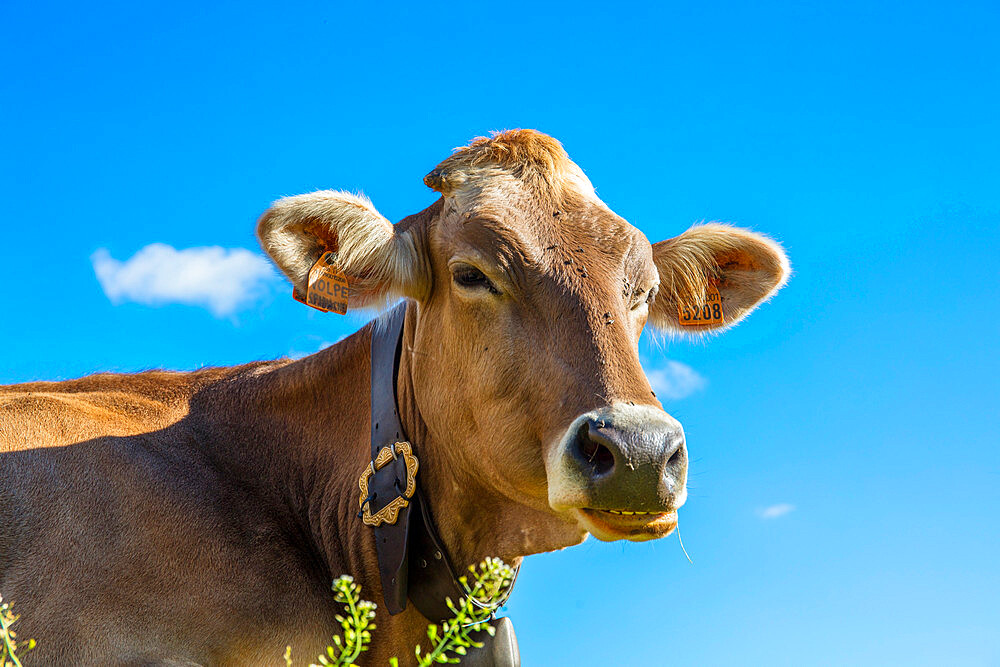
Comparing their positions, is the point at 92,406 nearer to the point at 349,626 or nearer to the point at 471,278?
the point at 471,278

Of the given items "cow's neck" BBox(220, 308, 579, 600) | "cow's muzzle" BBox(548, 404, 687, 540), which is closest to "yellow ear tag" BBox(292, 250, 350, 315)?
"cow's neck" BBox(220, 308, 579, 600)

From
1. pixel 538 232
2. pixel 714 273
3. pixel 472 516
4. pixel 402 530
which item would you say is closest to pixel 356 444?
pixel 402 530

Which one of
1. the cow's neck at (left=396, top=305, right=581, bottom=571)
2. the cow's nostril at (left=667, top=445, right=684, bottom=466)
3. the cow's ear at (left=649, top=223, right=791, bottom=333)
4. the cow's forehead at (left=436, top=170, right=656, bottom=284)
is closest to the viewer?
the cow's nostril at (left=667, top=445, right=684, bottom=466)

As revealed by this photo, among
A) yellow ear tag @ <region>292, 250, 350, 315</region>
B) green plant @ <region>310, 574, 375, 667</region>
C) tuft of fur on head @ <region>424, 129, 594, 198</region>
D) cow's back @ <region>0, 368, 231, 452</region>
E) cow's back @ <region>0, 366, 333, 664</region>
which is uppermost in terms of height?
tuft of fur on head @ <region>424, 129, 594, 198</region>

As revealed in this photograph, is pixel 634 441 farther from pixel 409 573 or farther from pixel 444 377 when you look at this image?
pixel 409 573

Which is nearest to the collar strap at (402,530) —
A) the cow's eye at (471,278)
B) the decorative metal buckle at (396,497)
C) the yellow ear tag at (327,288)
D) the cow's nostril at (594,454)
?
the decorative metal buckle at (396,497)

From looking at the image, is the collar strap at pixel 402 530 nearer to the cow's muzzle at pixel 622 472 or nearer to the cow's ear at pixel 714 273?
the cow's muzzle at pixel 622 472

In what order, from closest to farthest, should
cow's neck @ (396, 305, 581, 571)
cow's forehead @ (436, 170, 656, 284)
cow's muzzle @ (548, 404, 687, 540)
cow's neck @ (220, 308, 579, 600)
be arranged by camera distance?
1. cow's muzzle @ (548, 404, 687, 540)
2. cow's forehead @ (436, 170, 656, 284)
3. cow's neck @ (396, 305, 581, 571)
4. cow's neck @ (220, 308, 579, 600)

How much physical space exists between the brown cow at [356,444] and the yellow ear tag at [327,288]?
5cm

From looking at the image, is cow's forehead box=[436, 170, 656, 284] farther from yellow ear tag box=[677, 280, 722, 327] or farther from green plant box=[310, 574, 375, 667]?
green plant box=[310, 574, 375, 667]

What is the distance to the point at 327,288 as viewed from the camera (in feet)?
16.9

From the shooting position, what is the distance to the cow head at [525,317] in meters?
3.80

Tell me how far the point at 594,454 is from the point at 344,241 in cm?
204

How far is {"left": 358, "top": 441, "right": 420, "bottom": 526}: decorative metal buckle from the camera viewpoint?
4.79 metres
